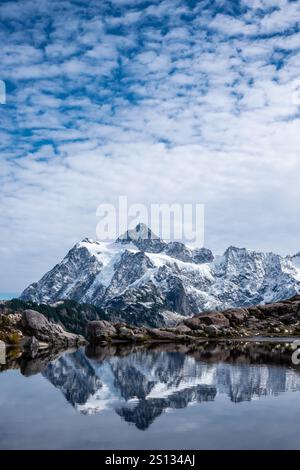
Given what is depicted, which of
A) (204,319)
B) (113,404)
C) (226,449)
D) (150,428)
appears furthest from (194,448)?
(204,319)

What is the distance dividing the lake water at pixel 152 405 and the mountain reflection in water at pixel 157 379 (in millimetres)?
109

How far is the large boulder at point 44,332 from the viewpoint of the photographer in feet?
461

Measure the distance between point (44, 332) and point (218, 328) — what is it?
54240 millimetres

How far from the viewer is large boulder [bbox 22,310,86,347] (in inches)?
5531

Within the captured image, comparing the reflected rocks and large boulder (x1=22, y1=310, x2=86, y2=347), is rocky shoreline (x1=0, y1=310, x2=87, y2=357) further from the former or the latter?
the reflected rocks

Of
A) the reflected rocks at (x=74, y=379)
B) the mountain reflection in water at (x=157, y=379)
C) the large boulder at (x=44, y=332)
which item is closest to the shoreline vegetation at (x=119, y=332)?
the large boulder at (x=44, y=332)

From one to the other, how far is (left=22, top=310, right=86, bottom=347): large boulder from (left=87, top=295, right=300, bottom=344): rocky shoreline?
6536mm

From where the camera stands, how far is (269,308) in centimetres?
19638

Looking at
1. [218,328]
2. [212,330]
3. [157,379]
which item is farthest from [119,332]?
[157,379]

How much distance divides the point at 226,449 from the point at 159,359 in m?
58.1

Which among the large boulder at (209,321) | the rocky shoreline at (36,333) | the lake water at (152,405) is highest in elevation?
the large boulder at (209,321)

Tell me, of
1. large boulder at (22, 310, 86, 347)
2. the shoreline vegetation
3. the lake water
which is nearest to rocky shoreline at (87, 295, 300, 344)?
the shoreline vegetation

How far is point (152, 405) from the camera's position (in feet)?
155

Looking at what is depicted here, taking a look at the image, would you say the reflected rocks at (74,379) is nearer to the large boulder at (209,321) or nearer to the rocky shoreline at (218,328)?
the rocky shoreline at (218,328)
